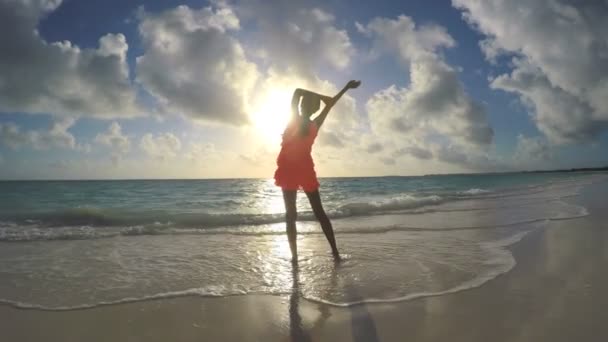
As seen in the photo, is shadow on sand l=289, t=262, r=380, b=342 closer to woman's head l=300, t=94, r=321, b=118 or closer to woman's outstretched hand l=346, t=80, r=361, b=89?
woman's head l=300, t=94, r=321, b=118

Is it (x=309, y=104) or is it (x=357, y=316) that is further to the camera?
(x=309, y=104)

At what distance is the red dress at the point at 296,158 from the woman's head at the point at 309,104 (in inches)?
5.6

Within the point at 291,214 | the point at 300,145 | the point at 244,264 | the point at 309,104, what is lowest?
the point at 244,264

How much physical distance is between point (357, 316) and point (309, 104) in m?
2.51

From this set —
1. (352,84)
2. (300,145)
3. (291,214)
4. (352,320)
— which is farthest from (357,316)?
(352,84)

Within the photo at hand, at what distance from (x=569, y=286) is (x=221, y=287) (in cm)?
322

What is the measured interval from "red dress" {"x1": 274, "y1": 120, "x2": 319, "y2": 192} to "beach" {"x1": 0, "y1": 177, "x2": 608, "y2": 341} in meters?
1.21

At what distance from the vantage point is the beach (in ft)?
7.50

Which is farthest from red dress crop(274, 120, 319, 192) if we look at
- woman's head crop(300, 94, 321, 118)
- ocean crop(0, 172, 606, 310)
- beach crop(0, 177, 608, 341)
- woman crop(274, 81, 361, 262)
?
beach crop(0, 177, 608, 341)

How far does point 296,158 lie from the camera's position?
4.23 meters

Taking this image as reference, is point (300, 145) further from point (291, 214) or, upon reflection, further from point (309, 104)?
point (291, 214)

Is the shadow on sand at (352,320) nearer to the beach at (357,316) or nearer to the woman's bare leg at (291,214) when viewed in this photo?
the beach at (357,316)

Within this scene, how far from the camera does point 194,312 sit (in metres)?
2.77

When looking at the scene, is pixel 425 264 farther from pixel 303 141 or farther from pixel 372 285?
pixel 303 141
